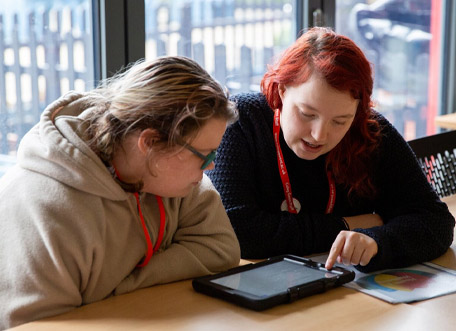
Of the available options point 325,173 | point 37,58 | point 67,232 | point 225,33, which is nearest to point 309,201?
point 325,173

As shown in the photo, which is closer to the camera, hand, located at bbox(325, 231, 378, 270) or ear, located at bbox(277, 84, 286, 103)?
hand, located at bbox(325, 231, 378, 270)

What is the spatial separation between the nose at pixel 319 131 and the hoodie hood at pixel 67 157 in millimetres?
534

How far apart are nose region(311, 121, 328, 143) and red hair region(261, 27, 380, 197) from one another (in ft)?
0.31

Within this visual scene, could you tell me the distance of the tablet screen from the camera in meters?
1.47

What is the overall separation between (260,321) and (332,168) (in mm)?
695

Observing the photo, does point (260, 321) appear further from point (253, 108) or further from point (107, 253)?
point (253, 108)

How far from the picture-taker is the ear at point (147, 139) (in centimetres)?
141

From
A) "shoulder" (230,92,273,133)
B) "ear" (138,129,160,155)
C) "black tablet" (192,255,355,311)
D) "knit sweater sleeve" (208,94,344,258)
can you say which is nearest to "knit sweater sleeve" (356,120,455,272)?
"knit sweater sleeve" (208,94,344,258)

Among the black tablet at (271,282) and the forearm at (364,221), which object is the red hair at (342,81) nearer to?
the forearm at (364,221)

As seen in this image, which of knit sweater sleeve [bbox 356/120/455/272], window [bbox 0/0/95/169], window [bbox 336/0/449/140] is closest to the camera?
knit sweater sleeve [bbox 356/120/455/272]

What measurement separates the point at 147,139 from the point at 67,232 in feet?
0.77

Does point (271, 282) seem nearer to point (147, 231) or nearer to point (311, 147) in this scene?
point (147, 231)

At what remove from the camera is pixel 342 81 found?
5.76 feet

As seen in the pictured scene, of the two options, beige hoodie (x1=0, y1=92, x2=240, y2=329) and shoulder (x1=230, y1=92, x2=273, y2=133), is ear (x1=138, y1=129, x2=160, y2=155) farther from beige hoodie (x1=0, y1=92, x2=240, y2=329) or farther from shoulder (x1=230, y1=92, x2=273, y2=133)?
shoulder (x1=230, y1=92, x2=273, y2=133)
